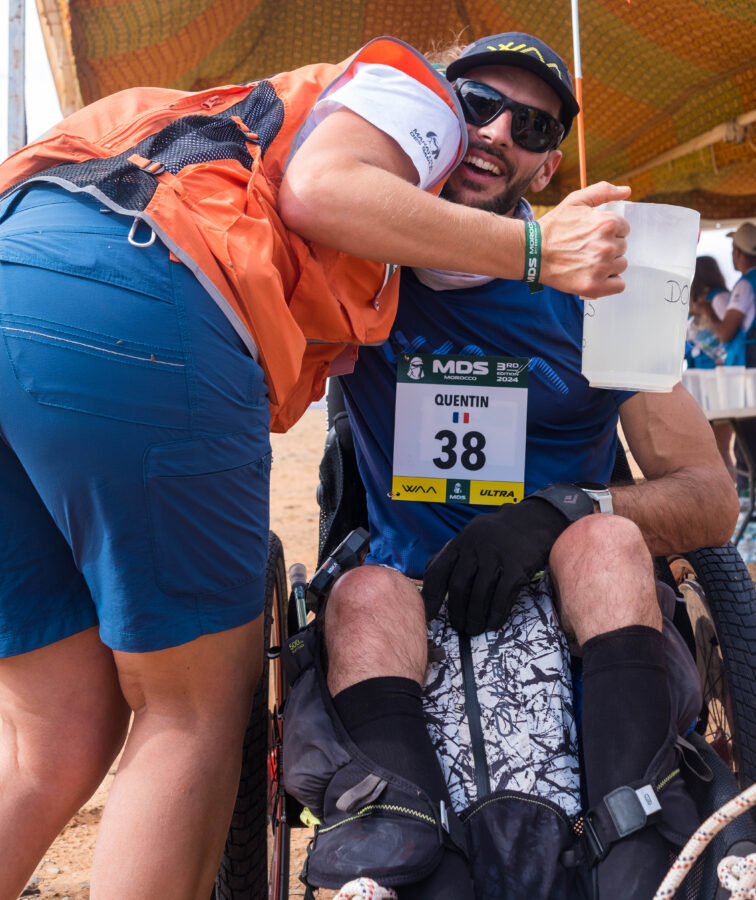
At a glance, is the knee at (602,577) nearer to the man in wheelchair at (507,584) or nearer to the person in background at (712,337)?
the man in wheelchair at (507,584)

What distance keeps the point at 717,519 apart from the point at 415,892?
3.09 ft

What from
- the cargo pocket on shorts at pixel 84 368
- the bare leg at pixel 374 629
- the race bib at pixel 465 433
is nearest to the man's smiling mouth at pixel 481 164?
the race bib at pixel 465 433

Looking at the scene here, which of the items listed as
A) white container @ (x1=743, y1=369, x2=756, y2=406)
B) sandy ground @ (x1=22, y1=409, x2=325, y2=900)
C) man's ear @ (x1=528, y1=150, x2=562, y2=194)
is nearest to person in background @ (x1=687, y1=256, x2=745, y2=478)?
white container @ (x1=743, y1=369, x2=756, y2=406)

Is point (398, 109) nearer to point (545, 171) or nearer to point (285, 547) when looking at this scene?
point (545, 171)

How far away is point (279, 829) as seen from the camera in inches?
61.2

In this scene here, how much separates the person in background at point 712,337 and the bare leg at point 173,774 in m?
4.85

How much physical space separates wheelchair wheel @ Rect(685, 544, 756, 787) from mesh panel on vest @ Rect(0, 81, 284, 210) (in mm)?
1175

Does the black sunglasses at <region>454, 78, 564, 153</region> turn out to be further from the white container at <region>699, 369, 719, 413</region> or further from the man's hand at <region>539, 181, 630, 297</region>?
the white container at <region>699, 369, 719, 413</region>

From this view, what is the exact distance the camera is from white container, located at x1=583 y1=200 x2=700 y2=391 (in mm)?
1311

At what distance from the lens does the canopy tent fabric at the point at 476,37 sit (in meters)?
2.99

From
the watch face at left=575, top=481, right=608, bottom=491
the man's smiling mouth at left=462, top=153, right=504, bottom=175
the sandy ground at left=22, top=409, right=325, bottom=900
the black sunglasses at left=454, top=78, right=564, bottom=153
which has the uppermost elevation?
the black sunglasses at left=454, top=78, right=564, bottom=153

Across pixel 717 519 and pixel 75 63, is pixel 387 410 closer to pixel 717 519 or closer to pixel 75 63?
pixel 717 519

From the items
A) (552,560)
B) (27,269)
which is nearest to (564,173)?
(552,560)

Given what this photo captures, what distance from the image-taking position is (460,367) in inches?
67.5
